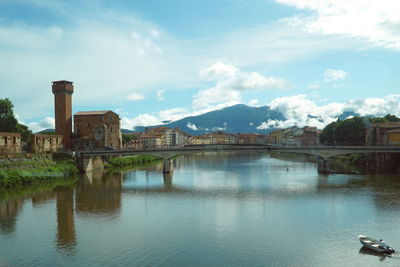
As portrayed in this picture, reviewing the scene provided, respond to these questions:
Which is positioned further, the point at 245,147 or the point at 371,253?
the point at 245,147

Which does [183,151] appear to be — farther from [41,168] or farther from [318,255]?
[318,255]

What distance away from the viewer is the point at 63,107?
78.2m

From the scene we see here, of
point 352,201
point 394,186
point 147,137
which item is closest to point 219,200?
point 352,201

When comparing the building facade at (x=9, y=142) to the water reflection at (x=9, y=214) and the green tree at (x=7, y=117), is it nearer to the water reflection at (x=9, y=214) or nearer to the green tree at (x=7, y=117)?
the green tree at (x=7, y=117)

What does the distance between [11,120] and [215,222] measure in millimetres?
57477

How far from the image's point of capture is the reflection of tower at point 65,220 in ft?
81.8

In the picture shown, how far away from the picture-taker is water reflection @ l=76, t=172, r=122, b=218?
117 feet

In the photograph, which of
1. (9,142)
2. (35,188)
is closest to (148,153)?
(35,188)

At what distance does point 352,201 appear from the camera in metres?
37.5

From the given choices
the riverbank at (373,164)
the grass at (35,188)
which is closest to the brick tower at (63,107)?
the grass at (35,188)

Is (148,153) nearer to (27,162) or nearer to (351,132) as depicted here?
(27,162)

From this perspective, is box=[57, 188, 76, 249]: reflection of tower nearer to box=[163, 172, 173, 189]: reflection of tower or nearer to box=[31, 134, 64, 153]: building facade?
box=[163, 172, 173, 189]: reflection of tower

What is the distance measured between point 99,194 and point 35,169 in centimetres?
1686

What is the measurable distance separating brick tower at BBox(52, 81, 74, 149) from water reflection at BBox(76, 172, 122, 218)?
61.6ft
